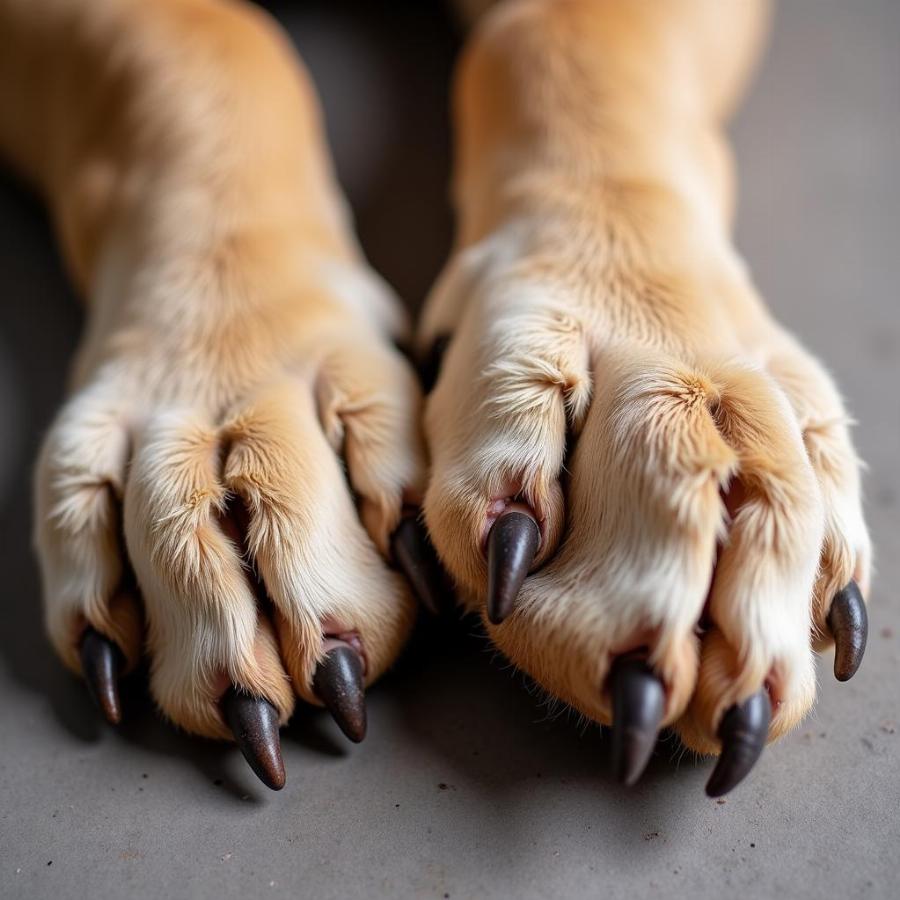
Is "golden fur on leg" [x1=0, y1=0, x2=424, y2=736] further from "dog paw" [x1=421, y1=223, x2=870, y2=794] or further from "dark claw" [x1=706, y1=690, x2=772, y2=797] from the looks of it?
"dark claw" [x1=706, y1=690, x2=772, y2=797]

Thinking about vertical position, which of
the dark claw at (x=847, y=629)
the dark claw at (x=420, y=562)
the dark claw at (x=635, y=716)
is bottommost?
the dark claw at (x=420, y=562)

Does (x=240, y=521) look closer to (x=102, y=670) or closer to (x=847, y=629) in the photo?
(x=102, y=670)

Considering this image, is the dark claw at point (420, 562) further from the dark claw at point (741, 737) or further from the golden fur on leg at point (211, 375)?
the dark claw at point (741, 737)

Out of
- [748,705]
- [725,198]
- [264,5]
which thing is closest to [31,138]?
[264,5]

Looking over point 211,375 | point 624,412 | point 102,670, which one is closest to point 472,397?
point 624,412

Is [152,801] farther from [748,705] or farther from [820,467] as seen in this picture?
[820,467]

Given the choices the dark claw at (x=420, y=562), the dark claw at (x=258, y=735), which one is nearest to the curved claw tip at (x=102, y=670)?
the dark claw at (x=258, y=735)

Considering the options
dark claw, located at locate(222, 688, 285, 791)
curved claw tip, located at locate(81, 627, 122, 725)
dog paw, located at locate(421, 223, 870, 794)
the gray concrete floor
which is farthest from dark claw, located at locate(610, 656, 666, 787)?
curved claw tip, located at locate(81, 627, 122, 725)
